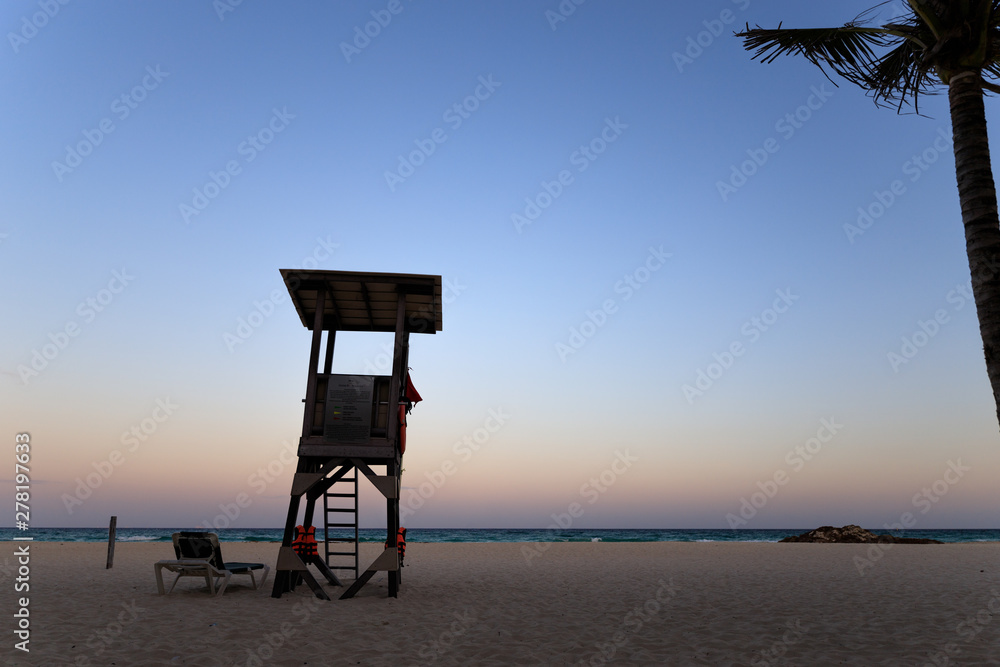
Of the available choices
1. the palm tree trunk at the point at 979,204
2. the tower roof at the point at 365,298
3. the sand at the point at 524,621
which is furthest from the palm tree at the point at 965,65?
the tower roof at the point at 365,298

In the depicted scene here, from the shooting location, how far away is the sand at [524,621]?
719 centimetres

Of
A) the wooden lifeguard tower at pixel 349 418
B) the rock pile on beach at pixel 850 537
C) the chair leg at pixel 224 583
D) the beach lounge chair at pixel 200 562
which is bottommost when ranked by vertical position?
the rock pile on beach at pixel 850 537

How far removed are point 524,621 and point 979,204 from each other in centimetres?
748

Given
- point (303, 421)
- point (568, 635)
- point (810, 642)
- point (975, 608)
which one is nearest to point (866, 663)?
point (810, 642)

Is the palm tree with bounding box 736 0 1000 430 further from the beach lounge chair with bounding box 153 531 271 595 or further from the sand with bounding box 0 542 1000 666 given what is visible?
the beach lounge chair with bounding box 153 531 271 595

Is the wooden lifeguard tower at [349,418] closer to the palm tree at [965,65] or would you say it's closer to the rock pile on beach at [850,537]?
the palm tree at [965,65]

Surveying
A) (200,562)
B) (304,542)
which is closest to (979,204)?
(304,542)

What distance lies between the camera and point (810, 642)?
26.0 feet

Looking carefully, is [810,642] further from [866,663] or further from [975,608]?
[975,608]

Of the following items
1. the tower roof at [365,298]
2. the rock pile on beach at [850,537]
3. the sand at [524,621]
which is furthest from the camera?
the rock pile on beach at [850,537]

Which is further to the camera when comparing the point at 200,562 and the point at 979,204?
the point at 200,562

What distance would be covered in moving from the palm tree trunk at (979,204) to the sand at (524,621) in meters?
3.74

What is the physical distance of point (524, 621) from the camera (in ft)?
30.9

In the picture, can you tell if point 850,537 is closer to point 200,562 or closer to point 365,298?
point 365,298
